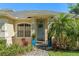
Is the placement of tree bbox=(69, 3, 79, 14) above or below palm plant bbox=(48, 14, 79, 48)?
above

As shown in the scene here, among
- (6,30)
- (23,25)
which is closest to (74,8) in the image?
(23,25)

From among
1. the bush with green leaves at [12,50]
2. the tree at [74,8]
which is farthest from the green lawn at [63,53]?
the tree at [74,8]

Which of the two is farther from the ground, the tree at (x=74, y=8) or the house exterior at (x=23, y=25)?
the tree at (x=74, y=8)

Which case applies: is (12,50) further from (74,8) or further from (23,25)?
(74,8)

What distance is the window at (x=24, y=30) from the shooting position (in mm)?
8766

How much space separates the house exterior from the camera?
864cm

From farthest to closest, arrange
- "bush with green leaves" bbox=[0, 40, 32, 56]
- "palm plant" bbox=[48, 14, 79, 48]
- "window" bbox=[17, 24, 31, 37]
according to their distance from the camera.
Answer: "palm plant" bbox=[48, 14, 79, 48]
"window" bbox=[17, 24, 31, 37]
"bush with green leaves" bbox=[0, 40, 32, 56]

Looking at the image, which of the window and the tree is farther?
the window

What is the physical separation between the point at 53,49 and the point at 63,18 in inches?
39.1

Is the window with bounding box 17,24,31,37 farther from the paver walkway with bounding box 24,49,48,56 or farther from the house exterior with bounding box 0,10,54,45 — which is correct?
the paver walkway with bounding box 24,49,48,56

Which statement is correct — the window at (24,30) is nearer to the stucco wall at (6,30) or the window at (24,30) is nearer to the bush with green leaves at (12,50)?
the stucco wall at (6,30)

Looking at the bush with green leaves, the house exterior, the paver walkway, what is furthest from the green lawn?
the bush with green leaves

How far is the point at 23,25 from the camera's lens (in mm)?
8797

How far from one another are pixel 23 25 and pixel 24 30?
0.16 meters
